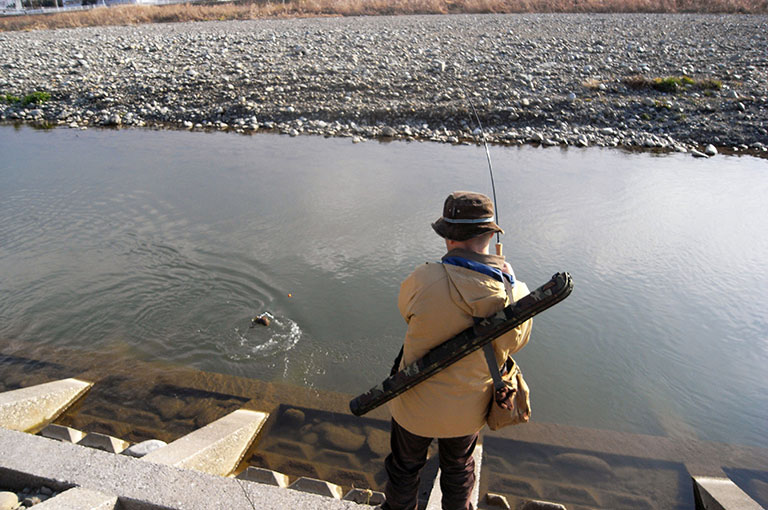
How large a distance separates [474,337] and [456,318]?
108mm

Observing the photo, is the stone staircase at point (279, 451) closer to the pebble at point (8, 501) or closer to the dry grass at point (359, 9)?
the pebble at point (8, 501)

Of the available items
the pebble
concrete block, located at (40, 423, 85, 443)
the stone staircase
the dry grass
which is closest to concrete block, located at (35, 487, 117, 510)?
the stone staircase

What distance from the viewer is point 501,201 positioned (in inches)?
319

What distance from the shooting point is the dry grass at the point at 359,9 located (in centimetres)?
2573

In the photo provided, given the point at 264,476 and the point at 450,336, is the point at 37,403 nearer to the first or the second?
the point at 264,476

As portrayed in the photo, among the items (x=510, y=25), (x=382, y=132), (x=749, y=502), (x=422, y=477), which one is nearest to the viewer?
(x=749, y=502)

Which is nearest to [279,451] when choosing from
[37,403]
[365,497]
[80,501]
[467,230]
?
[365,497]

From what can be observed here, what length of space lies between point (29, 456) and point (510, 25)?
2214 centimetres

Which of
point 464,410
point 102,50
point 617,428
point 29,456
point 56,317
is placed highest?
point 102,50

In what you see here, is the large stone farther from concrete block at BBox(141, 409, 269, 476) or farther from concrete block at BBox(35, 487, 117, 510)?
concrete block at BBox(35, 487, 117, 510)

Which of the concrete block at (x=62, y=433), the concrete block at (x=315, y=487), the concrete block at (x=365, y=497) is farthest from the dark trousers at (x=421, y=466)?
the concrete block at (x=62, y=433)

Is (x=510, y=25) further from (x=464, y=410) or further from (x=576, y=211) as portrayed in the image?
(x=464, y=410)

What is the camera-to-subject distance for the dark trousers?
2.37 metres

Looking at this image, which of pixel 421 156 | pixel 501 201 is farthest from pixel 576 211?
pixel 421 156
